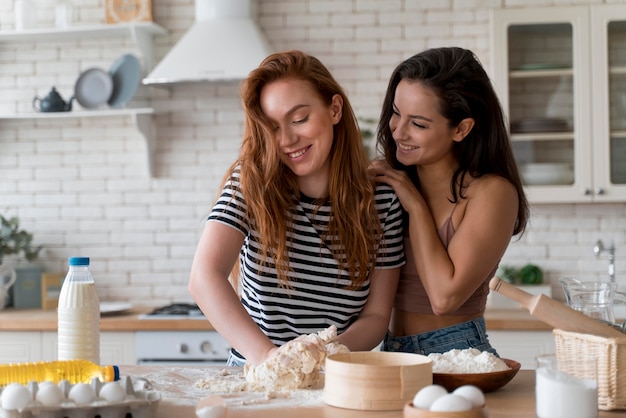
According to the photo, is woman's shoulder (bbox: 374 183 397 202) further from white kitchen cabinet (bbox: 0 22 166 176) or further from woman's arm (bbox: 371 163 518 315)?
white kitchen cabinet (bbox: 0 22 166 176)

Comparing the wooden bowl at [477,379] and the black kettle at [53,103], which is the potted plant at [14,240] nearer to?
the black kettle at [53,103]

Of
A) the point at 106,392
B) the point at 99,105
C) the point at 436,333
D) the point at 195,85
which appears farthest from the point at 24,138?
the point at 106,392

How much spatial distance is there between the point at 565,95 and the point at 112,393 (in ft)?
10.8

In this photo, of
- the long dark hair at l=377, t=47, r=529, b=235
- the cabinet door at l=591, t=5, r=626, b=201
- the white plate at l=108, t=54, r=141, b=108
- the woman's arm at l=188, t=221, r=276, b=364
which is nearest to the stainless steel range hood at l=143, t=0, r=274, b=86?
the white plate at l=108, t=54, r=141, b=108

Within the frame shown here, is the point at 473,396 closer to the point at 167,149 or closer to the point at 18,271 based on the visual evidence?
the point at 167,149

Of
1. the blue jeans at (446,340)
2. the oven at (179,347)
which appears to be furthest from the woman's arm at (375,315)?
the oven at (179,347)

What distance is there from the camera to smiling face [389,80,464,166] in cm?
244

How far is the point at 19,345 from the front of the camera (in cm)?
416

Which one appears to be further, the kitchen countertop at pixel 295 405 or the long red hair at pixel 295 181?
the long red hair at pixel 295 181

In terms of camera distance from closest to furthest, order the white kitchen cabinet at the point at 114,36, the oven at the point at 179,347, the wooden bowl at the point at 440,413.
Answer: the wooden bowl at the point at 440,413 → the oven at the point at 179,347 → the white kitchen cabinet at the point at 114,36

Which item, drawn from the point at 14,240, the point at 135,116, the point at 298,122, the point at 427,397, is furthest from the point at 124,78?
the point at 427,397

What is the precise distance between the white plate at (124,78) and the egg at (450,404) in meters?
3.39

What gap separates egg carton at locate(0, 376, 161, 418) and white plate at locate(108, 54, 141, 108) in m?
3.12

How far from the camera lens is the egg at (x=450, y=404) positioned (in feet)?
4.97
